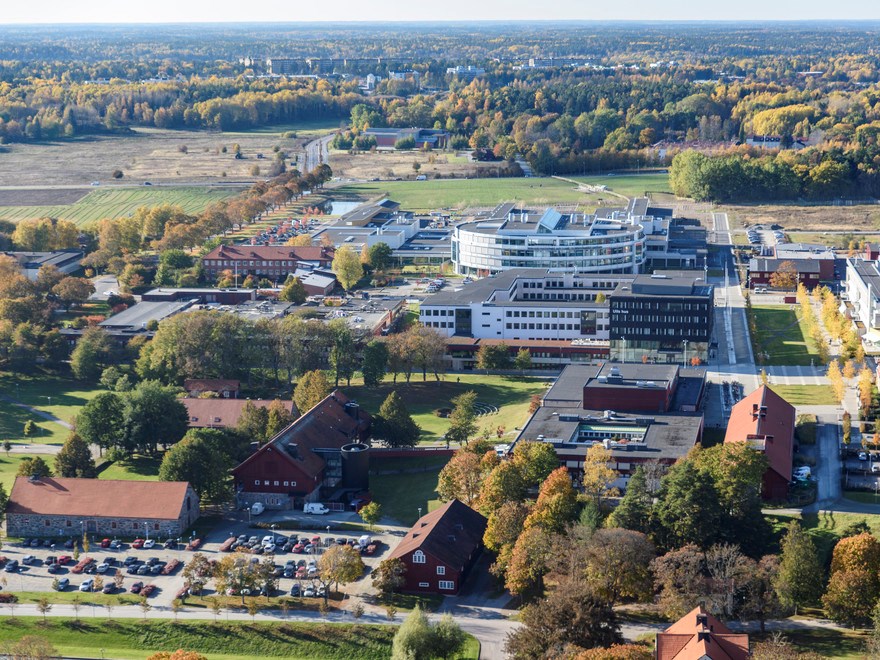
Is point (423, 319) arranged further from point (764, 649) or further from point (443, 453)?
point (764, 649)

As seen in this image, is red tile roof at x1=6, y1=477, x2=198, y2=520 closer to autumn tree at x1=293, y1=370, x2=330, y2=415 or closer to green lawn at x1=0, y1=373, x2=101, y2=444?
green lawn at x1=0, y1=373, x2=101, y2=444

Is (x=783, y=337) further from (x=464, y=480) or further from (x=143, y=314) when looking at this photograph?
(x=143, y=314)

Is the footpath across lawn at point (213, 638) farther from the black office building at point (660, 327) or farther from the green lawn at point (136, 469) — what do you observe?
the black office building at point (660, 327)

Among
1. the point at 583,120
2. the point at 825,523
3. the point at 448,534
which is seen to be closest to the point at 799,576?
the point at 825,523

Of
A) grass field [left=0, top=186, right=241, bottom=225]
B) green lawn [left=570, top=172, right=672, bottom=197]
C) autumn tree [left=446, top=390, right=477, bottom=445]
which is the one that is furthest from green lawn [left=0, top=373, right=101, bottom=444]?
green lawn [left=570, top=172, right=672, bottom=197]

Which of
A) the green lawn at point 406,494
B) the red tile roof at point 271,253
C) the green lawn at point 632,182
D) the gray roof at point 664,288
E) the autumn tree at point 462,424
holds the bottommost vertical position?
the green lawn at point 406,494

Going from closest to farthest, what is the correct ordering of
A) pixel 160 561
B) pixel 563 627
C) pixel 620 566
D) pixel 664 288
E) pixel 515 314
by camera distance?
pixel 563 627 → pixel 620 566 → pixel 160 561 → pixel 664 288 → pixel 515 314

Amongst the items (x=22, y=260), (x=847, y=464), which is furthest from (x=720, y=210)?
(x=847, y=464)

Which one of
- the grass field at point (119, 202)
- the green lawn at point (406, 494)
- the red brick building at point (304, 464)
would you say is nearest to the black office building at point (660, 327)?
the red brick building at point (304, 464)
